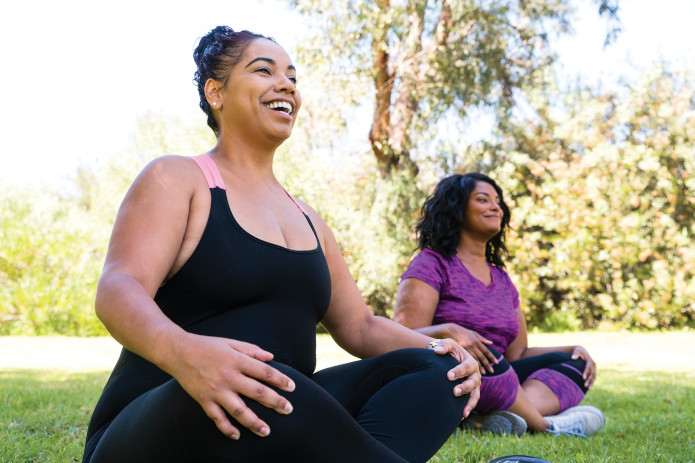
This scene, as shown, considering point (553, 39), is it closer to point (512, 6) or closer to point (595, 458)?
point (512, 6)

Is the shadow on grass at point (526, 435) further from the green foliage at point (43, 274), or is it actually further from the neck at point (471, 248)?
the green foliage at point (43, 274)

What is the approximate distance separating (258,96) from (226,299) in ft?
2.35

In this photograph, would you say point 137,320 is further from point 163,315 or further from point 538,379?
point 538,379

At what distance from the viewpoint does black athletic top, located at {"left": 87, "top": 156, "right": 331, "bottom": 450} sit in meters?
1.72

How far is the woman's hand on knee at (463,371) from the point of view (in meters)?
1.84

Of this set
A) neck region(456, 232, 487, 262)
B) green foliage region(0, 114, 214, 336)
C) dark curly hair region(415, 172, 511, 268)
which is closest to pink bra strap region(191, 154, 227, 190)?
dark curly hair region(415, 172, 511, 268)

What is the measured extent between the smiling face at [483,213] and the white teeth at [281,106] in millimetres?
2281

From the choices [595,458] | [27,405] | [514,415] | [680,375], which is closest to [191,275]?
[595,458]

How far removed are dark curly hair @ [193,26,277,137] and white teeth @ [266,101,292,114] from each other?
0.57 ft

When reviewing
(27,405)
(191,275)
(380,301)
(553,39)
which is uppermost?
(553,39)

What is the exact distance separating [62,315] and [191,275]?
12048 millimetres

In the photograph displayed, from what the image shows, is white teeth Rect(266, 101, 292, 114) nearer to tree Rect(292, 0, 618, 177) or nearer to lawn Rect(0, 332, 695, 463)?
lawn Rect(0, 332, 695, 463)

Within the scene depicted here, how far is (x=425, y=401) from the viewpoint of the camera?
1.77 meters

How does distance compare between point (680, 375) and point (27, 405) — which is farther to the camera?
point (680, 375)
